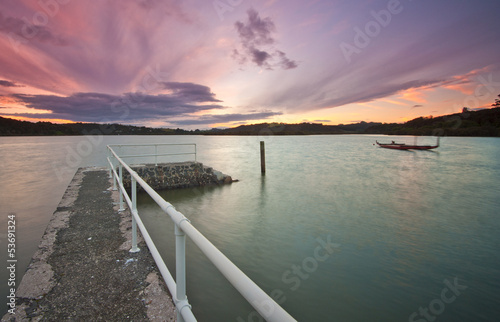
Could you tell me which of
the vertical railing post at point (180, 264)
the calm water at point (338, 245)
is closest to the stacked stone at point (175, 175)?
the calm water at point (338, 245)

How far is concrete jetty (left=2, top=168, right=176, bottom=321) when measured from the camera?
2.21 m

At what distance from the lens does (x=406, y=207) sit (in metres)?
12.0

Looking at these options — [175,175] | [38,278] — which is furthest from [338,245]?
[175,175]

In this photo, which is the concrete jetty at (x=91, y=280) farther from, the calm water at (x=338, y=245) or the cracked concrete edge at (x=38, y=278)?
the calm water at (x=338, y=245)

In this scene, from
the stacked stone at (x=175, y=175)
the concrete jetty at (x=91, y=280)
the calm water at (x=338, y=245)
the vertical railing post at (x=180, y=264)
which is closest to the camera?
the vertical railing post at (x=180, y=264)

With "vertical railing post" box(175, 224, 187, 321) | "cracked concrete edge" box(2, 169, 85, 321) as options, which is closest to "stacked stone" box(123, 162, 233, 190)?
"cracked concrete edge" box(2, 169, 85, 321)

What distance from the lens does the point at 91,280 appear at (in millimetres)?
2684

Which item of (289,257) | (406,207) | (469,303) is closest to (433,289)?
(469,303)

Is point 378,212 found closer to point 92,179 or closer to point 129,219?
point 129,219

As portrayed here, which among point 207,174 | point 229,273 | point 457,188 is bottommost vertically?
point 457,188

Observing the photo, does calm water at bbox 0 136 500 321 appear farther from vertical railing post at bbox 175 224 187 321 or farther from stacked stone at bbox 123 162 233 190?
vertical railing post at bbox 175 224 187 321

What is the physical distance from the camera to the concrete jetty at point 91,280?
7.24ft

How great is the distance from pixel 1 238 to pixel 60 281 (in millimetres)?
5999

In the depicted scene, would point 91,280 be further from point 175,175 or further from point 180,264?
point 175,175
